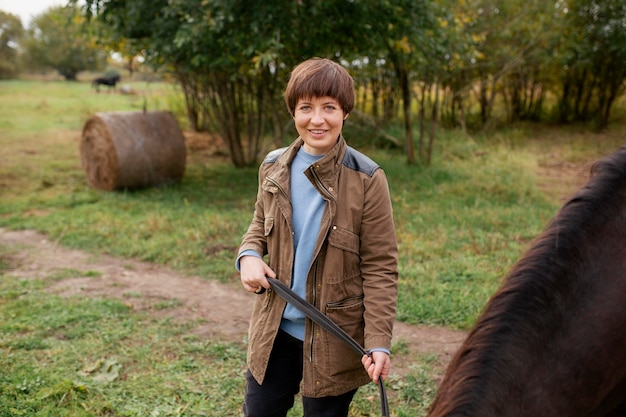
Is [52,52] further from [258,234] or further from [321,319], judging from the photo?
[321,319]

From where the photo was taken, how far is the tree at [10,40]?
35.1 m

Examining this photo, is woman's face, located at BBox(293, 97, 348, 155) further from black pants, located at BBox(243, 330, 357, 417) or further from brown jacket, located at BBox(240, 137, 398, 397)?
black pants, located at BBox(243, 330, 357, 417)

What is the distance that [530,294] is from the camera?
131 centimetres

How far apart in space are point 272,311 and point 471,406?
2.77 ft

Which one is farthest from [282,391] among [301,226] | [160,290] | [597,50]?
[597,50]

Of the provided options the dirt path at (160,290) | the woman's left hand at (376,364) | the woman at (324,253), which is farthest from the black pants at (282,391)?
the dirt path at (160,290)

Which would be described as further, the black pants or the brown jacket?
the black pants

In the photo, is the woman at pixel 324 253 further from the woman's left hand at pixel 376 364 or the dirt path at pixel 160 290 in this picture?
the dirt path at pixel 160 290

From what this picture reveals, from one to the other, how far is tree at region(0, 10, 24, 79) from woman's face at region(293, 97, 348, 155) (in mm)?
38298

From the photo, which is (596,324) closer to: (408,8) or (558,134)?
(408,8)

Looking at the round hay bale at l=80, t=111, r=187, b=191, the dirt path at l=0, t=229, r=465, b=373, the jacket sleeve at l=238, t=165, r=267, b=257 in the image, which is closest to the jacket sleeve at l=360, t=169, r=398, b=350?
the jacket sleeve at l=238, t=165, r=267, b=257

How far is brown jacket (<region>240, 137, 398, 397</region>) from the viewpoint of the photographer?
5.70ft

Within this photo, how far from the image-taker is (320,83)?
166 centimetres

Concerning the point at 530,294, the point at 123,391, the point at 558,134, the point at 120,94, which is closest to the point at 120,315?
the point at 123,391
